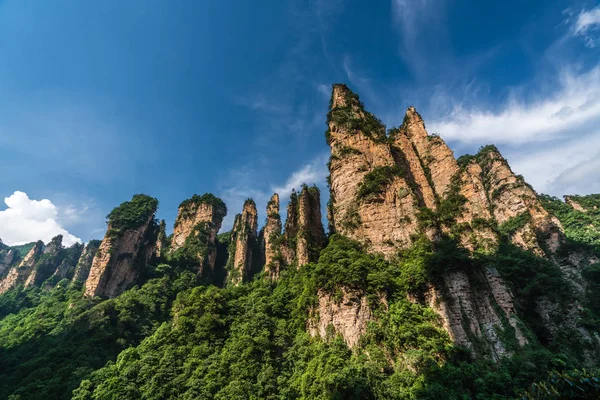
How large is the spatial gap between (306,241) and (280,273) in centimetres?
901

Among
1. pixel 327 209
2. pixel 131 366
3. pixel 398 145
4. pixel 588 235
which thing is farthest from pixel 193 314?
pixel 588 235

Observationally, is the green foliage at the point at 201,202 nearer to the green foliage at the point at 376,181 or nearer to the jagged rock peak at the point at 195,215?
the jagged rock peak at the point at 195,215

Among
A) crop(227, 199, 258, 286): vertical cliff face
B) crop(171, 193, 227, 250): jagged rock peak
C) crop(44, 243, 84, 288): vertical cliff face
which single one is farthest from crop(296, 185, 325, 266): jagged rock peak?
crop(44, 243, 84, 288): vertical cliff face

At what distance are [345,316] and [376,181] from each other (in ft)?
53.5

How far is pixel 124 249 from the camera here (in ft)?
173

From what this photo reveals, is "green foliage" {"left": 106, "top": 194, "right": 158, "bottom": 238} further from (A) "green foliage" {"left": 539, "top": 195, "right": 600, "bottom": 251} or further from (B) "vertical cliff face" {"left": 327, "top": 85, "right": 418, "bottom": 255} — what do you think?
(A) "green foliage" {"left": 539, "top": 195, "right": 600, "bottom": 251}

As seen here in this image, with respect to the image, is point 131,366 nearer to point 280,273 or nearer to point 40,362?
point 40,362

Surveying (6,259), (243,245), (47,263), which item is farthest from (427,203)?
(6,259)

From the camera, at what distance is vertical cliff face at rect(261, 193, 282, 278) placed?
5102 centimetres

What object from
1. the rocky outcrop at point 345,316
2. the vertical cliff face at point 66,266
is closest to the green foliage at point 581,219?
the rocky outcrop at point 345,316

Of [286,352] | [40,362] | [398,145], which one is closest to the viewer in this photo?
[286,352]

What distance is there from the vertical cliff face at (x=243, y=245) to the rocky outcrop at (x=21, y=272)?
59.5m

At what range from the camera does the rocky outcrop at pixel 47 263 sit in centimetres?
7550

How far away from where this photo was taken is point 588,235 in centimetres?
4925
